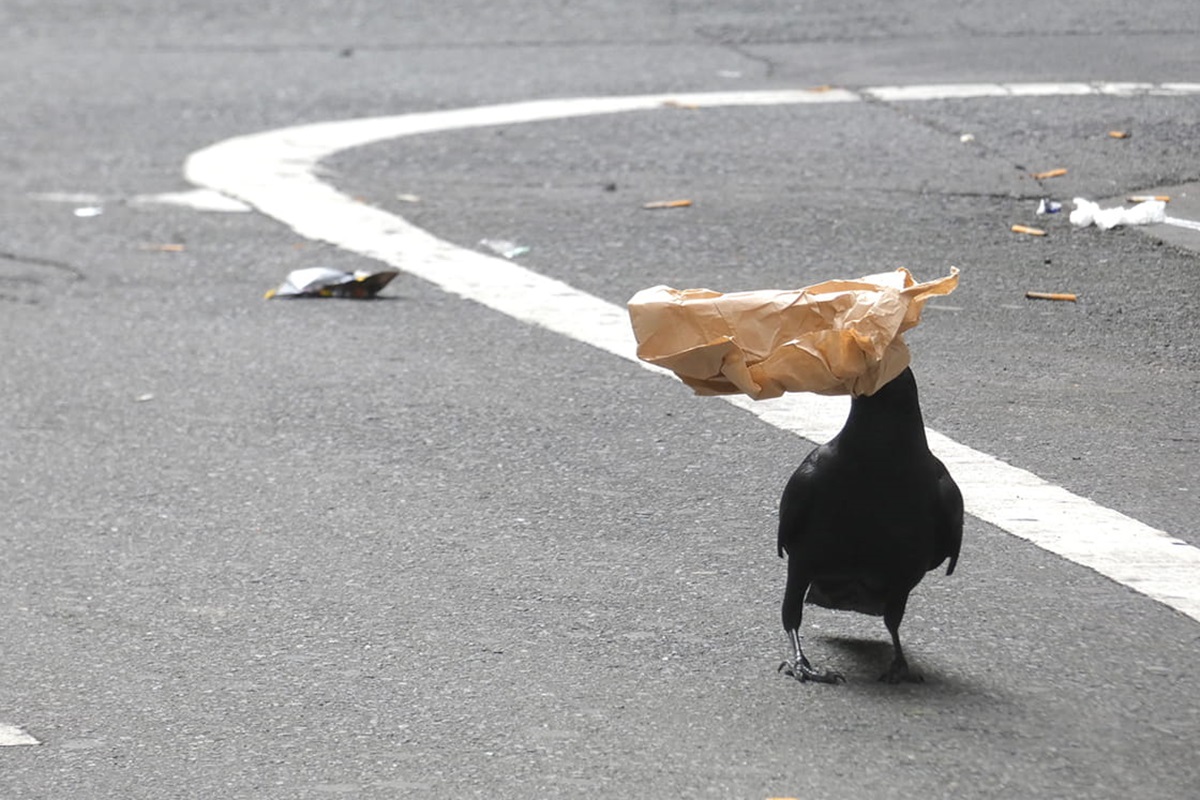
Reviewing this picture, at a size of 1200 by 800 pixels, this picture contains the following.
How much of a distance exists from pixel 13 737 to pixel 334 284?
3617mm

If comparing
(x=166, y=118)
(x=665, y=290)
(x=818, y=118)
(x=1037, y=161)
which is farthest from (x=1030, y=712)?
(x=166, y=118)

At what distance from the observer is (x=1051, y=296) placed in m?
6.21

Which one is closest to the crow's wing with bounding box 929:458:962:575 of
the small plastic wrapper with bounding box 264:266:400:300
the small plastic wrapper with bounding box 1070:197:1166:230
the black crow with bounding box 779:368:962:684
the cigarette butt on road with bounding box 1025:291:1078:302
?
the black crow with bounding box 779:368:962:684

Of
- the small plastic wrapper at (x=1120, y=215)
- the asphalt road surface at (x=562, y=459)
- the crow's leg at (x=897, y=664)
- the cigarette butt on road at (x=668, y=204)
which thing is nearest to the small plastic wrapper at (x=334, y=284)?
the asphalt road surface at (x=562, y=459)

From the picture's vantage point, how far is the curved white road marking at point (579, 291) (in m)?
4.10

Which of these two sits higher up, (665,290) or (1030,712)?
(665,290)

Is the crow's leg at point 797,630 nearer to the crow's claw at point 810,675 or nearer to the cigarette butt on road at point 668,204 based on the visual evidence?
the crow's claw at point 810,675

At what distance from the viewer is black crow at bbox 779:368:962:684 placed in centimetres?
327

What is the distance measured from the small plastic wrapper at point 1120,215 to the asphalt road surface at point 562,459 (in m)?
0.15

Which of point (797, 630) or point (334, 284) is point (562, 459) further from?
point (334, 284)

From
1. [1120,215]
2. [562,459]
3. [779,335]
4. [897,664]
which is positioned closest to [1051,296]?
[1120,215]

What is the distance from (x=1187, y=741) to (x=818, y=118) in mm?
6407

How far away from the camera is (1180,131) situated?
811cm

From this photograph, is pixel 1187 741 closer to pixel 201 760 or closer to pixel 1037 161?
pixel 201 760
